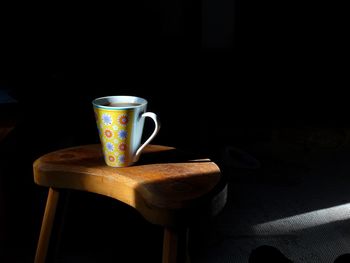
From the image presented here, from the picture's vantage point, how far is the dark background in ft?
4.37

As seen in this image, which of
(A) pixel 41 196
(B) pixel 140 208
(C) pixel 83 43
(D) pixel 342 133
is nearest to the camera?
(B) pixel 140 208

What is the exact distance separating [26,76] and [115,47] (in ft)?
3.00

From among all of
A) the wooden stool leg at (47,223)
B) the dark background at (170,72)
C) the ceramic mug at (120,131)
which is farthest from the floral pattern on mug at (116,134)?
the dark background at (170,72)

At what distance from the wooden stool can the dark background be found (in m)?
0.29

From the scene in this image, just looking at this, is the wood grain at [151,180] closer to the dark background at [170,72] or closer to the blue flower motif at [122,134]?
the blue flower motif at [122,134]

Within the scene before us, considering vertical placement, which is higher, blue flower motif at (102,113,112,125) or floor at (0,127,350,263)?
blue flower motif at (102,113,112,125)

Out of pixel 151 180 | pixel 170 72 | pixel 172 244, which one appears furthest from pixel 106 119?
pixel 170 72

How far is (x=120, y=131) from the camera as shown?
2.31 feet

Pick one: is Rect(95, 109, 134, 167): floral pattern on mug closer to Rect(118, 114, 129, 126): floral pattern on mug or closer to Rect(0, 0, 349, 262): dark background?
Rect(118, 114, 129, 126): floral pattern on mug

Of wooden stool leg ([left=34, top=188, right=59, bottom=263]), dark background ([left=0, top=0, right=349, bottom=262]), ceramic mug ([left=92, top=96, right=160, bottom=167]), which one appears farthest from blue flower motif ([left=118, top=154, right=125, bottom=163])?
dark background ([left=0, top=0, right=349, bottom=262])

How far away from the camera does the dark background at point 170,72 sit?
1.33m

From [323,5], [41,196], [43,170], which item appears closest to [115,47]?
[41,196]

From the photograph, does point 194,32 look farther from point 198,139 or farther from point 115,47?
point 198,139

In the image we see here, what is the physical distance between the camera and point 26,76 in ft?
5.57
